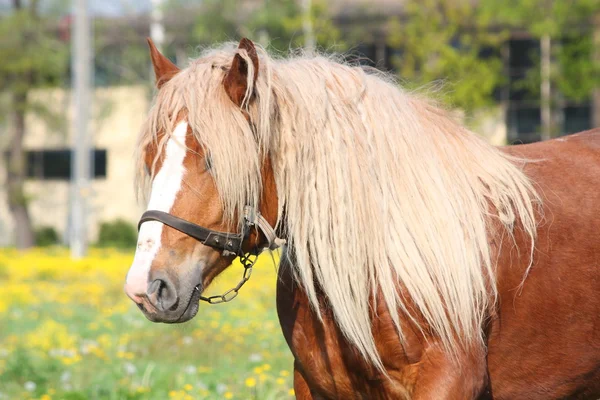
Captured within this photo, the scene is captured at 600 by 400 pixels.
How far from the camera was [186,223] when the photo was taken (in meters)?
2.57

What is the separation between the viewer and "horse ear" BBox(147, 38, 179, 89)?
3.01 m

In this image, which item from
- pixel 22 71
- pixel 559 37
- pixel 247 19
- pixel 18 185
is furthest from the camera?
pixel 18 185

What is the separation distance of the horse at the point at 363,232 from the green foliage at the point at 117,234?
2322 cm

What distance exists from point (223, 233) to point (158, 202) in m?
0.24

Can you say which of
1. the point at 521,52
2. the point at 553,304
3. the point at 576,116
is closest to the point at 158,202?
the point at 553,304

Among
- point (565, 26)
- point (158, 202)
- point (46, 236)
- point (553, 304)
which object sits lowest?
point (46, 236)

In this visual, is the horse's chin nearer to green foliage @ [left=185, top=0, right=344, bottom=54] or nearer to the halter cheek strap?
the halter cheek strap

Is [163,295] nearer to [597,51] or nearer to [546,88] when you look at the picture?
[597,51]

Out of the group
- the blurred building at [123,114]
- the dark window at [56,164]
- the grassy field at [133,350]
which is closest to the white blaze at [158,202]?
the grassy field at [133,350]

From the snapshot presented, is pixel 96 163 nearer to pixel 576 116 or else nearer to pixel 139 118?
pixel 139 118

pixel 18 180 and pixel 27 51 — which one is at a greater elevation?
pixel 27 51

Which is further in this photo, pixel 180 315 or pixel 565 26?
pixel 565 26

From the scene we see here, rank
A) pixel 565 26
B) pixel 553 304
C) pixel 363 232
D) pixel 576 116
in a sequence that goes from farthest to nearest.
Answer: pixel 576 116 < pixel 565 26 < pixel 553 304 < pixel 363 232

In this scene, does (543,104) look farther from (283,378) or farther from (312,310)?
(312,310)
